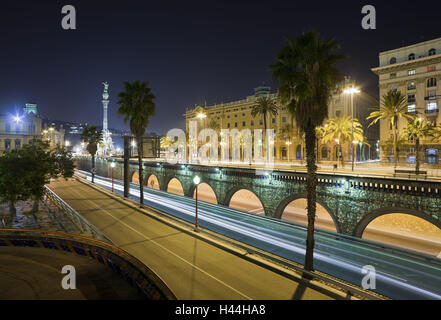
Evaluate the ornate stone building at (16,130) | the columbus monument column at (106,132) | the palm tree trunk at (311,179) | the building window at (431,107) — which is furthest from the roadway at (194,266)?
the columbus monument column at (106,132)

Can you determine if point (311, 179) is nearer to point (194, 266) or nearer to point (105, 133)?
point (194, 266)

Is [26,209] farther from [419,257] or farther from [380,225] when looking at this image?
[380,225]

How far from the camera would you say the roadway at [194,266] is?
12.3 metres

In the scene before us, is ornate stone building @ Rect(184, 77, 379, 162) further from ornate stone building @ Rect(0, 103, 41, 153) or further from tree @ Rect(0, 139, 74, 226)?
ornate stone building @ Rect(0, 103, 41, 153)

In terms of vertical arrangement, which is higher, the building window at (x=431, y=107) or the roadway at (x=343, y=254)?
the building window at (x=431, y=107)

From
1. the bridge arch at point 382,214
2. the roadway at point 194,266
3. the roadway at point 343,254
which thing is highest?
the bridge arch at point 382,214

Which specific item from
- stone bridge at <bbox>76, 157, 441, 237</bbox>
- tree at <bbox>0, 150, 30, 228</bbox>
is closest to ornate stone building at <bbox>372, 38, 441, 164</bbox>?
stone bridge at <bbox>76, 157, 441, 237</bbox>

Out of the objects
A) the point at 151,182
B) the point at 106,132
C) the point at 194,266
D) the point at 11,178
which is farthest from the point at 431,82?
the point at 106,132

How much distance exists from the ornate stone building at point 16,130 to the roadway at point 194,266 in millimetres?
73406

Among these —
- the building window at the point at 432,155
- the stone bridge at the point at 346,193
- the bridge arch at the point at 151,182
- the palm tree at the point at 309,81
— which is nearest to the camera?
the palm tree at the point at 309,81

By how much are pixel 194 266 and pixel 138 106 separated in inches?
935

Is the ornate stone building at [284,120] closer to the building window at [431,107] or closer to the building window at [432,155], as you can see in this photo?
the building window at [431,107]

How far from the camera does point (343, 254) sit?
1927 centimetres
